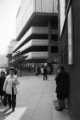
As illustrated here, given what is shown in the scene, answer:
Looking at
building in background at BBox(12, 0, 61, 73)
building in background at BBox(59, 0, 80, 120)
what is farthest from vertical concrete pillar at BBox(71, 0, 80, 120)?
building in background at BBox(12, 0, 61, 73)

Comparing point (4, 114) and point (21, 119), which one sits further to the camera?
point (4, 114)

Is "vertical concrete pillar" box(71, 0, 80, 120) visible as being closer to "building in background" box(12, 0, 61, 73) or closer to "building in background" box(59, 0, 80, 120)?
"building in background" box(59, 0, 80, 120)

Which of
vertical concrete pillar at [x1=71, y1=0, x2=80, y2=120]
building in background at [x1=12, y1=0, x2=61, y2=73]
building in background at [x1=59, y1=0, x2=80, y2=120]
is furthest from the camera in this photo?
A: building in background at [x1=12, y1=0, x2=61, y2=73]

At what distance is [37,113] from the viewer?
722 cm

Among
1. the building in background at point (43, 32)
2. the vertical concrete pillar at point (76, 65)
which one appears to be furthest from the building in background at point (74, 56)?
the building in background at point (43, 32)

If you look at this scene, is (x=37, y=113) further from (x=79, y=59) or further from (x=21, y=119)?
(x=79, y=59)

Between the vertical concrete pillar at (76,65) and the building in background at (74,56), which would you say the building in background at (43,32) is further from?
the vertical concrete pillar at (76,65)

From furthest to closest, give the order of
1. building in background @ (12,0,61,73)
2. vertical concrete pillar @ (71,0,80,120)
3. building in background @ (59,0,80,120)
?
1. building in background @ (12,0,61,73)
2. building in background @ (59,0,80,120)
3. vertical concrete pillar @ (71,0,80,120)

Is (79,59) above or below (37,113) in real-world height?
above

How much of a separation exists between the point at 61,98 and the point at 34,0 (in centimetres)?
4459

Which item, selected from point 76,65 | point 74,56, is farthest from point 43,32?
point 76,65

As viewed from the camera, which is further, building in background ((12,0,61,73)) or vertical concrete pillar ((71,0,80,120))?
building in background ((12,0,61,73))

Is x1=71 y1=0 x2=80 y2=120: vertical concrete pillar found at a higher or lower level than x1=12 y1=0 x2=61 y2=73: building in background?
lower

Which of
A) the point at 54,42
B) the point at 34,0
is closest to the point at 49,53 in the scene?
the point at 54,42
